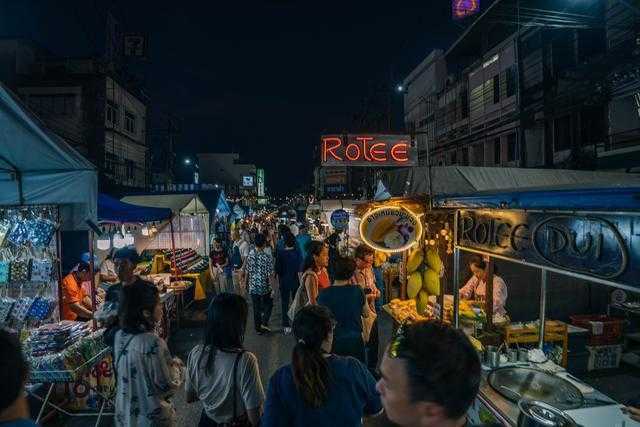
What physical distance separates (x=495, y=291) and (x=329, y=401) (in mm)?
6381

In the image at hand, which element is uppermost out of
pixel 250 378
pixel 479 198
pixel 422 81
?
pixel 422 81

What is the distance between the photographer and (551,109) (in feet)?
63.8

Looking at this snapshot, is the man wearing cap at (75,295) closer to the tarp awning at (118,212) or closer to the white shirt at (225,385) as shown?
the tarp awning at (118,212)

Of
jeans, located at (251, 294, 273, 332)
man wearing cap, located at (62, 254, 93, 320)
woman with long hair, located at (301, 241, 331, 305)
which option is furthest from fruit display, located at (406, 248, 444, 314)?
man wearing cap, located at (62, 254, 93, 320)

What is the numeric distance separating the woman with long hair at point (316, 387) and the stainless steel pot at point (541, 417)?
1.26 meters

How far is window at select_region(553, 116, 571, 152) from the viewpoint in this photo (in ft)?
62.8

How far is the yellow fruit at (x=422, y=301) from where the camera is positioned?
7.19 metres

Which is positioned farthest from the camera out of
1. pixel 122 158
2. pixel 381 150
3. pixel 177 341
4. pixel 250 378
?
pixel 122 158

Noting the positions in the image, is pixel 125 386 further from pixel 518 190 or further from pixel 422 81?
pixel 422 81

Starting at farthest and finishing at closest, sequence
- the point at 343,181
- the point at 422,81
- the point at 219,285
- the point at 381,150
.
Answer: the point at 343,181 < the point at 422,81 < the point at 219,285 < the point at 381,150

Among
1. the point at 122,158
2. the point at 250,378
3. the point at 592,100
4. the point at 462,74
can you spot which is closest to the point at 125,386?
the point at 250,378

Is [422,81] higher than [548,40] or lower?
higher

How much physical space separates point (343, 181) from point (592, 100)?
115 feet

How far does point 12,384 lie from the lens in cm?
200
